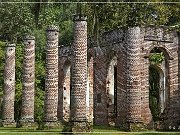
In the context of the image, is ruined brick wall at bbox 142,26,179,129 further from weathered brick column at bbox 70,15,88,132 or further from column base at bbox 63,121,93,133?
column base at bbox 63,121,93,133

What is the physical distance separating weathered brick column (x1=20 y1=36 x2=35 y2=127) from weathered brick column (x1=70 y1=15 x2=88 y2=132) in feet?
21.7

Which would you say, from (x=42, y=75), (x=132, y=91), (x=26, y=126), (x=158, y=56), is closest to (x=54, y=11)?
(x=42, y=75)

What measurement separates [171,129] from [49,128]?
6709 millimetres

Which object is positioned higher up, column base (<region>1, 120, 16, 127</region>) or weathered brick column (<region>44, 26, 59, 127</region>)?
weathered brick column (<region>44, 26, 59, 127</region>)

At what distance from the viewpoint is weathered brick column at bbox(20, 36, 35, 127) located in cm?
2794

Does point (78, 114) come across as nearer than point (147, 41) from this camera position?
Yes

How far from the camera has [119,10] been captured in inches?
1458

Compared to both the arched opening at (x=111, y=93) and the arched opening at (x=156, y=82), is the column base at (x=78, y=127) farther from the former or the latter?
the arched opening at (x=111, y=93)

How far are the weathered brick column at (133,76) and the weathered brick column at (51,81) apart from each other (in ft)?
12.4

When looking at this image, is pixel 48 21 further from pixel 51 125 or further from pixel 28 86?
pixel 51 125

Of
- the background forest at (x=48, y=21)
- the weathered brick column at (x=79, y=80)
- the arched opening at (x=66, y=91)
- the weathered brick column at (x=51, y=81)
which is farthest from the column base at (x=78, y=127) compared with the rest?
the arched opening at (x=66, y=91)

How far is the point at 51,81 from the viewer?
25.2 meters

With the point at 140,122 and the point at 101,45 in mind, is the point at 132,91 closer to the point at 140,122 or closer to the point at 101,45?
the point at 140,122

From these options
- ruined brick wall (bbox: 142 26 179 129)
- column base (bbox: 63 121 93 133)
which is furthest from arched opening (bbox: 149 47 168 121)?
column base (bbox: 63 121 93 133)
